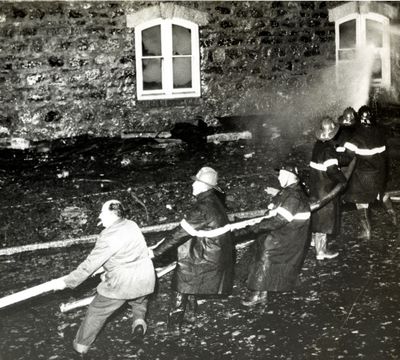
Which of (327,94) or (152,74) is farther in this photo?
(327,94)

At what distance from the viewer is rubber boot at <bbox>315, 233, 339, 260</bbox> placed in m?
7.61

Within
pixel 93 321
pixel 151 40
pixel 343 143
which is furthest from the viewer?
pixel 151 40

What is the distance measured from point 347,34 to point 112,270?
10.8 meters

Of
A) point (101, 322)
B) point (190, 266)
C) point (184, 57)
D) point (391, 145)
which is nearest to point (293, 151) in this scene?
point (391, 145)

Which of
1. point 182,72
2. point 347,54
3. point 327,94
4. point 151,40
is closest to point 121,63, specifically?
point 151,40

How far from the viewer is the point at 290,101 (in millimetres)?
13555

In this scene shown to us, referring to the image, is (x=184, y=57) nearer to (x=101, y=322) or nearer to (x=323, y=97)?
(x=323, y=97)

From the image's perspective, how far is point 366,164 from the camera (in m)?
8.32

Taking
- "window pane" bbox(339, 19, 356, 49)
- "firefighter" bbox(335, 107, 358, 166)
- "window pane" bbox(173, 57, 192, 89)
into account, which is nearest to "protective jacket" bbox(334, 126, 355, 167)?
"firefighter" bbox(335, 107, 358, 166)

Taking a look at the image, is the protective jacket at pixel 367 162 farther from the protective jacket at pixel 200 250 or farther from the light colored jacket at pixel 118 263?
the light colored jacket at pixel 118 263

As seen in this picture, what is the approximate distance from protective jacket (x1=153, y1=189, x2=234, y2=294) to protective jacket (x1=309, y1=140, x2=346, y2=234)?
2.06 meters

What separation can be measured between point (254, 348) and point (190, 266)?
3.62ft

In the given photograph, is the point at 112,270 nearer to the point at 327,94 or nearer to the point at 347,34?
the point at 327,94

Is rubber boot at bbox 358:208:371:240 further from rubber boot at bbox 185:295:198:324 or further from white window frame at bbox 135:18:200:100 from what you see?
A: white window frame at bbox 135:18:200:100
